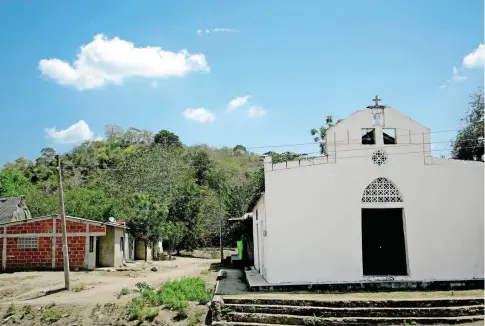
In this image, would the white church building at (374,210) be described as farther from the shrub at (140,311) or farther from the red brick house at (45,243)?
the red brick house at (45,243)

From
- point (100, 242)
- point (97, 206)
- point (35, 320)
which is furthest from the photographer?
point (97, 206)

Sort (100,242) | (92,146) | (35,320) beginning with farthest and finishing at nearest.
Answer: (92,146) < (100,242) < (35,320)

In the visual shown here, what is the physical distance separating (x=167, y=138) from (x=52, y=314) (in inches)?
2370

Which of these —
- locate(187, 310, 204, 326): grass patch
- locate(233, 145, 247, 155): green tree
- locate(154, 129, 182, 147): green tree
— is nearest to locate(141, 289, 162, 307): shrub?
locate(187, 310, 204, 326): grass patch

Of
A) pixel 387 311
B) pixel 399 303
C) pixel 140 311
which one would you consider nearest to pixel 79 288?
pixel 140 311

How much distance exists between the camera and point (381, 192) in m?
14.4

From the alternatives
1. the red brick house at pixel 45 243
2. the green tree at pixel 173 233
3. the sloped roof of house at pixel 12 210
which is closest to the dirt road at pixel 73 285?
the red brick house at pixel 45 243

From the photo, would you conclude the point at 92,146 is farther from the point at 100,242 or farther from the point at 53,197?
the point at 100,242

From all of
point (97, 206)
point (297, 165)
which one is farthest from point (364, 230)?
point (97, 206)

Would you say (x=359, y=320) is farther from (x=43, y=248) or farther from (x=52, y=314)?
(x=43, y=248)

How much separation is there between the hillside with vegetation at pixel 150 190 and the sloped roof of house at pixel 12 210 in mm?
2440

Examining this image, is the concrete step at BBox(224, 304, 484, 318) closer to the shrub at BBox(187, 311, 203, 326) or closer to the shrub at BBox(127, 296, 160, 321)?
the shrub at BBox(187, 311, 203, 326)

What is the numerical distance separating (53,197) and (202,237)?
1421 cm

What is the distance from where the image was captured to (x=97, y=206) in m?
31.7
